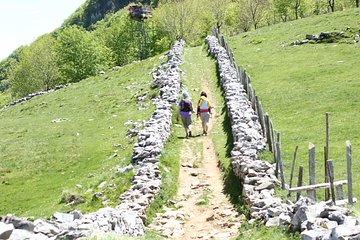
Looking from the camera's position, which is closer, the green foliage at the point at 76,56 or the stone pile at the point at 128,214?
the stone pile at the point at 128,214

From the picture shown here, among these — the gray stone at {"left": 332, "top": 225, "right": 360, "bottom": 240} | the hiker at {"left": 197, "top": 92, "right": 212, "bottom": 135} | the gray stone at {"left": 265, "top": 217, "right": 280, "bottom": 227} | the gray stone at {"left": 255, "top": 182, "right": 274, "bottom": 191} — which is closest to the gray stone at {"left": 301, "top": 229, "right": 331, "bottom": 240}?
the gray stone at {"left": 332, "top": 225, "right": 360, "bottom": 240}

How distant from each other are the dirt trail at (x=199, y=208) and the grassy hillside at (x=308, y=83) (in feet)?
12.2

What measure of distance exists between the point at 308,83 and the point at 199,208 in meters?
24.4

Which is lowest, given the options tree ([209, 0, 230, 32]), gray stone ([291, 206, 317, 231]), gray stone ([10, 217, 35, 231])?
gray stone ([291, 206, 317, 231])

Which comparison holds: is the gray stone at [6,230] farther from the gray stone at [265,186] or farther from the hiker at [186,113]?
the hiker at [186,113]

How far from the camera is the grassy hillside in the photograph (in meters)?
26.3

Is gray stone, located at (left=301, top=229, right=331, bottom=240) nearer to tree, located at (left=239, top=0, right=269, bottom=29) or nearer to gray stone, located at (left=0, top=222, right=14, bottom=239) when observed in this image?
gray stone, located at (left=0, top=222, right=14, bottom=239)

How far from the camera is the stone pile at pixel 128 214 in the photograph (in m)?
12.5

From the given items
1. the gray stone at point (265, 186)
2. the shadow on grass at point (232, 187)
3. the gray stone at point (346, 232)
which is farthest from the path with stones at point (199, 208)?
the gray stone at point (346, 232)

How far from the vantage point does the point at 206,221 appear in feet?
58.6

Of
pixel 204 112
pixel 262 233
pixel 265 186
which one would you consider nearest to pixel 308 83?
pixel 204 112

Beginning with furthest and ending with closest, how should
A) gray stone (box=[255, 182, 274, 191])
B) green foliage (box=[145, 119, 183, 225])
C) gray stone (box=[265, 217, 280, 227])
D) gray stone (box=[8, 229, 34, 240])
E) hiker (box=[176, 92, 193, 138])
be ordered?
1. hiker (box=[176, 92, 193, 138])
2. green foliage (box=[145, 119, 183, 225])
3. gray stone (box=[255, 182, 274, 191])
4. gray stone (box=[265, 217, 280, 227])
5. gray stone (box=[8, 229, 34, 240])

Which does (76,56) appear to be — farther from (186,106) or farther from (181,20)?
(186,106)

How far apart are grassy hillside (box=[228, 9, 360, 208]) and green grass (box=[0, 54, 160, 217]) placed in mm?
9983
